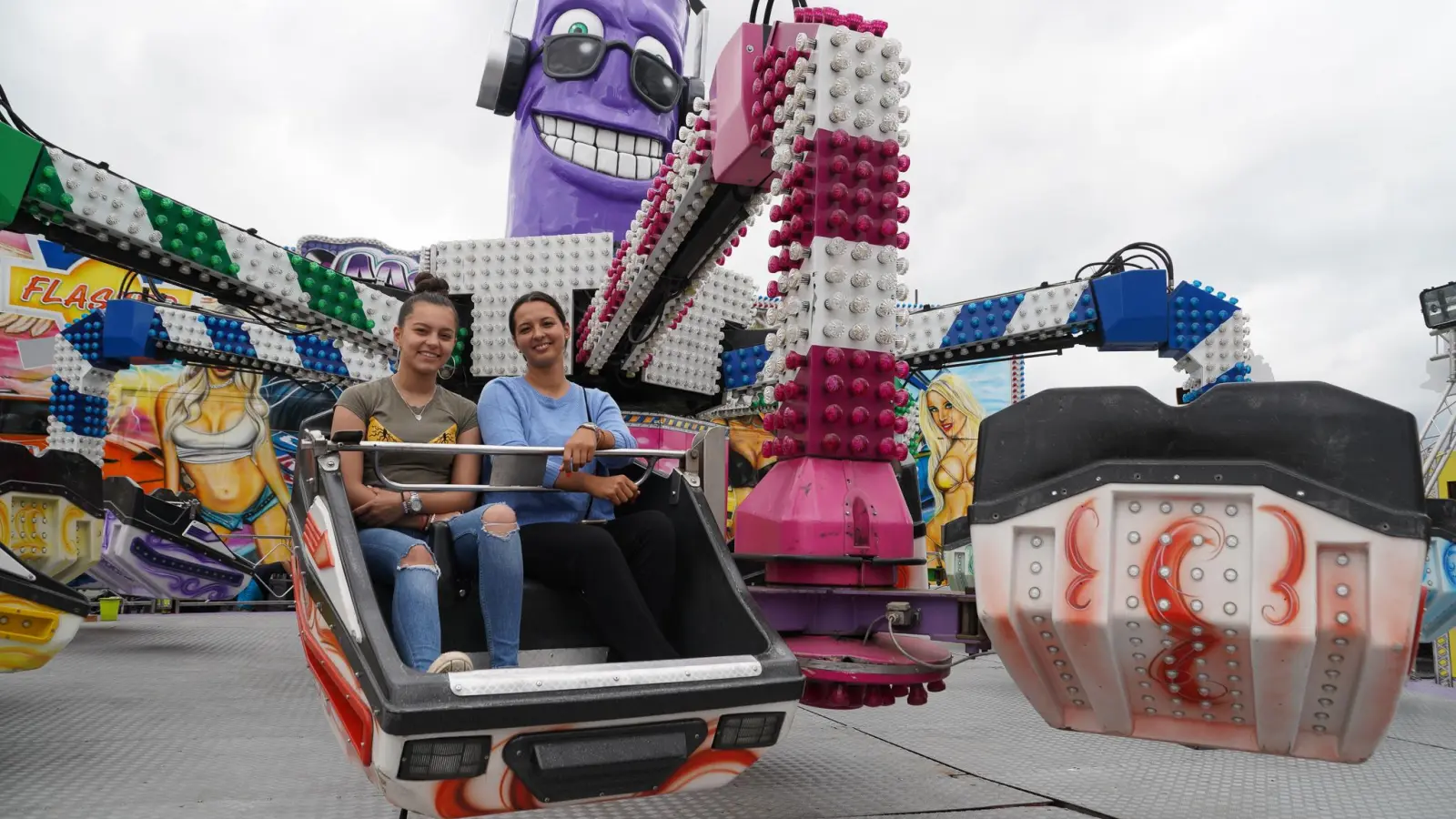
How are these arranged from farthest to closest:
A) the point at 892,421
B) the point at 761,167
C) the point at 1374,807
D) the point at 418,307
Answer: the point at 761,167, the point at 892,421, the point at 1374,807, the point at 418,307

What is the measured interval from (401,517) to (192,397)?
1470 cm

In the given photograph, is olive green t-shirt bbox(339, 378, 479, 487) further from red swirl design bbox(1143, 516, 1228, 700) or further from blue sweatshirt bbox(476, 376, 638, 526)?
red swirl design bbox(1143, 516, 1228, 700)

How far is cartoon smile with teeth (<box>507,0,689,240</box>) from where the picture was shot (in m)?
9.29

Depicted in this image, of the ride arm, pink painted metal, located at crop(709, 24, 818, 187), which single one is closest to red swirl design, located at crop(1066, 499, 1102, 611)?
pink painted metal, located at crop(709, 24, 818, 187)

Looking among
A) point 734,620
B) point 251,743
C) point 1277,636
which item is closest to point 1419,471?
point 1277,636

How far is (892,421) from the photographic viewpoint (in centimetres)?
331

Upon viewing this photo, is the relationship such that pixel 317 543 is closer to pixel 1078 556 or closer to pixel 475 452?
pixel 475 452

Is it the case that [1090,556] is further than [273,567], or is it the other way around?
[273,567]

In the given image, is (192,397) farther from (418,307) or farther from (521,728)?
(521,728)

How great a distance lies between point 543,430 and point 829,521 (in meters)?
0.99

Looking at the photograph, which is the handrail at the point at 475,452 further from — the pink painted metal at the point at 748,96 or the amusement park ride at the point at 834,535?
the pink painted metal at the point at 748,96

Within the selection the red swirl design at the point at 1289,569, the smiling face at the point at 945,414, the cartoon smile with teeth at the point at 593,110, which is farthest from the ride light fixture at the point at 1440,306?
the smiling face at the point at 945,414

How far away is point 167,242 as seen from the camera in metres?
5.65

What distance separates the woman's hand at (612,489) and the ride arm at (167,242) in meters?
4.33
